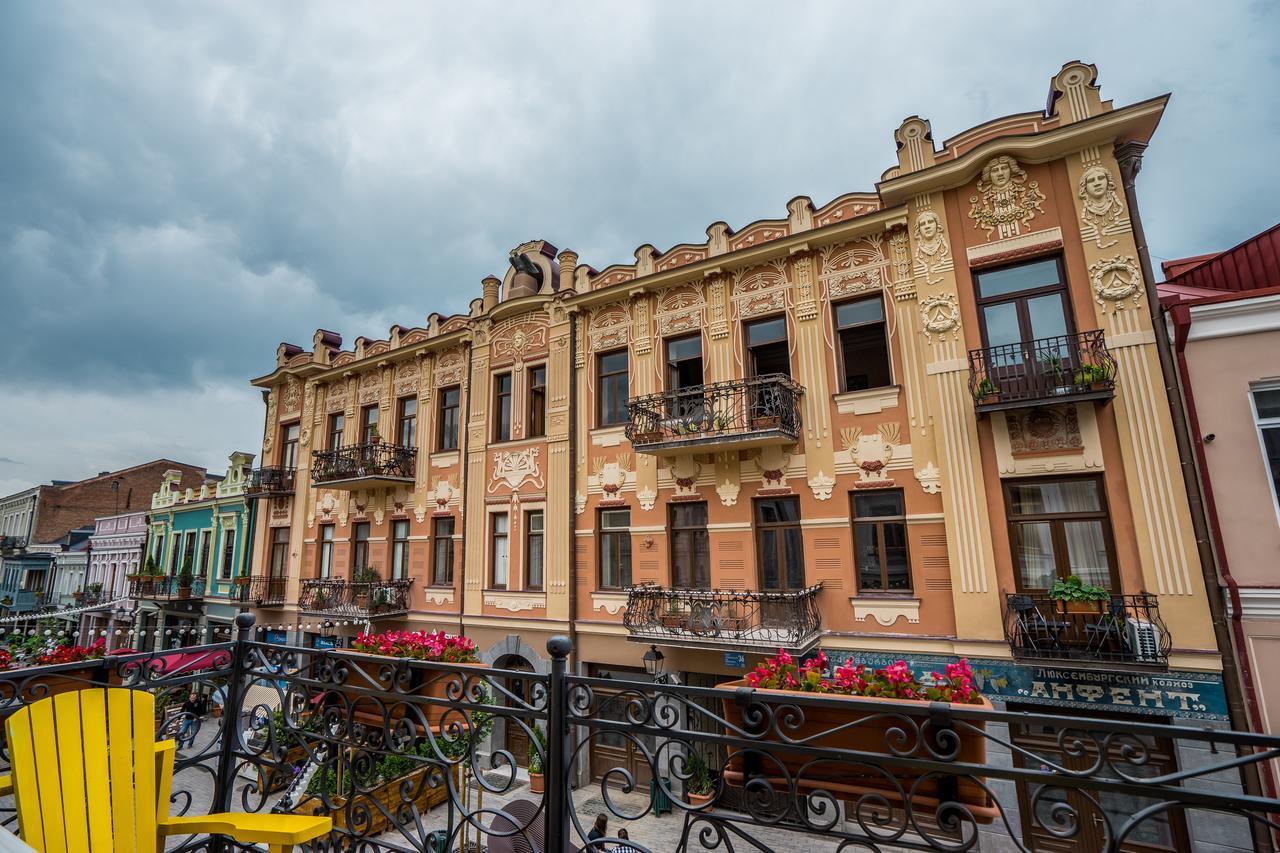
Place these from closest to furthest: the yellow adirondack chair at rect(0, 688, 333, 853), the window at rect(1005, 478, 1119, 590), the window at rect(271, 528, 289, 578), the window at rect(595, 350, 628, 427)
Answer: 1. the yellow adirondack chair at rect(0, 688, 333, 853)
2. the window at rect(1005, 478, 1119, 590)
3. the window at rect(595, 350, 628, 427)
4. the window at rect(271, 528, 289, 578)

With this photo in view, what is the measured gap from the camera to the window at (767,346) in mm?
11562

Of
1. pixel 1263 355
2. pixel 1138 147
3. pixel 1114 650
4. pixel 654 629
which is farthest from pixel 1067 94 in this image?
pixel 654 629

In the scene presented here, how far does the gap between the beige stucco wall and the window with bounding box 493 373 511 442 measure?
1245 centimetres

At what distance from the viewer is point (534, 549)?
1367cm

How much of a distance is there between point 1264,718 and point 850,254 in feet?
27.4

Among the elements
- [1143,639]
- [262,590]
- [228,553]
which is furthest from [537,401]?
[228,553]

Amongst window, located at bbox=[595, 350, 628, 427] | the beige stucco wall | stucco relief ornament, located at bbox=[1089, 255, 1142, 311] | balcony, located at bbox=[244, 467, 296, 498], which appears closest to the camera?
the beige stucco wall

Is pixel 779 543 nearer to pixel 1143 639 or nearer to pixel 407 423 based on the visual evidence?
pixel 1143 639

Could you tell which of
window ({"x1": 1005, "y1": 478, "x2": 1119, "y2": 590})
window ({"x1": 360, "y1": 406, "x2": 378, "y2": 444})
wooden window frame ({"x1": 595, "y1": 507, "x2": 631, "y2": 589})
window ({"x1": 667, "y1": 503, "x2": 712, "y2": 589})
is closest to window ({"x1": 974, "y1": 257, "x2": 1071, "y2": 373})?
window ({"x1": 1005, "y1": 478, "x2": 1119, "y2": 590})

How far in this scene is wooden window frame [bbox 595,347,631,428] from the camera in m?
13.0

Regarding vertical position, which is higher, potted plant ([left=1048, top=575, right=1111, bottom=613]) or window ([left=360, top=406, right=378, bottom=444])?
window ([left=360, top=406, right=378, bottom=444])

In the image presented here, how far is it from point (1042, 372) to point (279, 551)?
19.9 m

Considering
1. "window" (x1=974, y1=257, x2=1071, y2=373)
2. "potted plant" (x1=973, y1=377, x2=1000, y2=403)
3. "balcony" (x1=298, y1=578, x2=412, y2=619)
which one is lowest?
"balcony" (x1=298, y1=578, x2=412, y2=619)

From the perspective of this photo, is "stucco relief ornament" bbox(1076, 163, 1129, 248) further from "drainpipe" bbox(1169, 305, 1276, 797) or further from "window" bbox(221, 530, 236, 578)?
"window" bbox(221, 530, 236, 578)
